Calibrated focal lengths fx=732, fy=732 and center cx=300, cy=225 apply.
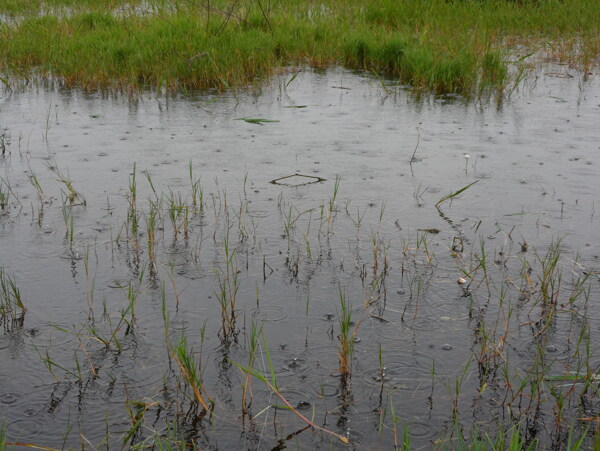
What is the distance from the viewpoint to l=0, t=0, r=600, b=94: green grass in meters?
8.48

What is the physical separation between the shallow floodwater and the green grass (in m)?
1.31

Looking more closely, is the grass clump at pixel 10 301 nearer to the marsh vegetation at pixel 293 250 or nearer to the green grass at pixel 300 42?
the marsh vegetation at pixel 293 250

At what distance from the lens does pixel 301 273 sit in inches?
159

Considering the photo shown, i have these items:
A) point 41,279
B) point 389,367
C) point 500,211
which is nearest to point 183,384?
point 389,367

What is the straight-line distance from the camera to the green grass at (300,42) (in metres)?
8.48

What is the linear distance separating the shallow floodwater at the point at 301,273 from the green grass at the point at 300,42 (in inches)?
51.5

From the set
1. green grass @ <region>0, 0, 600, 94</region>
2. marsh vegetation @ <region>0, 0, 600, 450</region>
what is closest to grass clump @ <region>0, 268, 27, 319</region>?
marsh vegetation @ <region>0, 0, 600, 450</region>

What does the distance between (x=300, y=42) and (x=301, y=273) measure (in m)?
6.57

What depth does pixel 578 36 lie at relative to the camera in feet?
36.4

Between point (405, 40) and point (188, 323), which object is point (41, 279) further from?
point (405, 40)

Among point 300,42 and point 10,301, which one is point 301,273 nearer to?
point 10,301

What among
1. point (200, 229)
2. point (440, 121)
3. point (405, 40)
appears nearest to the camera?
point (200, 229)

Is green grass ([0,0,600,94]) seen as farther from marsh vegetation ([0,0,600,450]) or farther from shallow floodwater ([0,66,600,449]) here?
shallow floodwater ([0,66,600,449])

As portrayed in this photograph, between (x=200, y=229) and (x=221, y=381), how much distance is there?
5.67 feet
